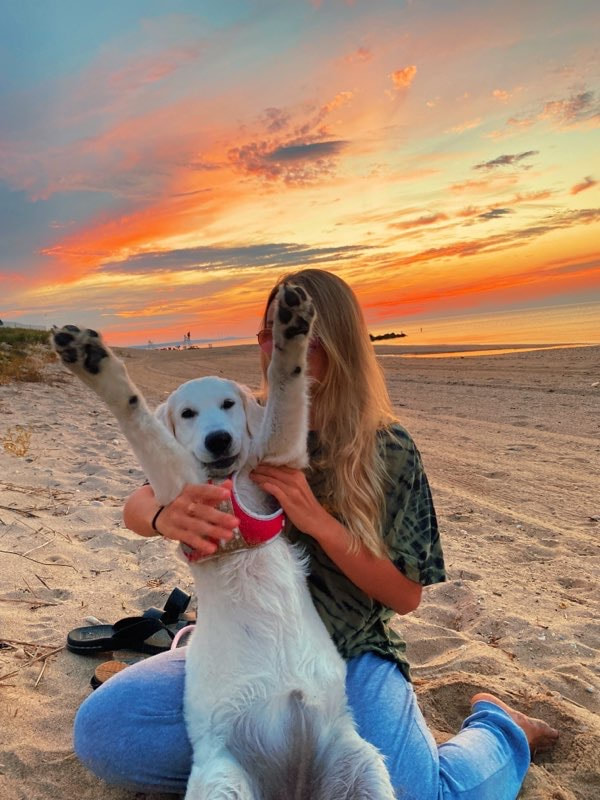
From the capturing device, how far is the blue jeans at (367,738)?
232 centimetres

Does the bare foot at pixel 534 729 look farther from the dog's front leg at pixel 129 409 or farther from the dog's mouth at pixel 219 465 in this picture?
the dog's front leg at pixel 129 409

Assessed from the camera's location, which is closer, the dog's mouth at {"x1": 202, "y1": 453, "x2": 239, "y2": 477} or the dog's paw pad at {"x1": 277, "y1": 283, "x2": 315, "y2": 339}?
the dog's paw pad at {"x1": 277, "y1": 283, "x2": 315, "y2": 339}

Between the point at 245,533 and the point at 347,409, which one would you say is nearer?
the point at 245,533

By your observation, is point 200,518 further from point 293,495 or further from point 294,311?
point 294,311

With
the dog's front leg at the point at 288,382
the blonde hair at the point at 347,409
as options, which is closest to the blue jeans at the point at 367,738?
the blonde hair at the point at 347,409

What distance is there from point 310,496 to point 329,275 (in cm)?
101

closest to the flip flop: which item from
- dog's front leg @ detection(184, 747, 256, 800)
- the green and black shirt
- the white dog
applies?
the white dog

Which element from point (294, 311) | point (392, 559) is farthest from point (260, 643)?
point (294, 311)

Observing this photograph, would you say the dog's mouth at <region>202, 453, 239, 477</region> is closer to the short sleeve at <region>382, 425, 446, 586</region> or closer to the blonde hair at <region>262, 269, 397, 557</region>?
the blonde hair at <region>262, 269, 397, 557</region>

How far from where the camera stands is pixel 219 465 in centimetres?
248

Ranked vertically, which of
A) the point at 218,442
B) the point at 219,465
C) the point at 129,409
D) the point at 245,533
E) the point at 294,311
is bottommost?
the point at 245,533

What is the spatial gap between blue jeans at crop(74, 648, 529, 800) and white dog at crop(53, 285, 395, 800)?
0.73ft

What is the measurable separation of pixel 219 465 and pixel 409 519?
843mm

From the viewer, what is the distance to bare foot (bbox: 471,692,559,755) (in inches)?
105
